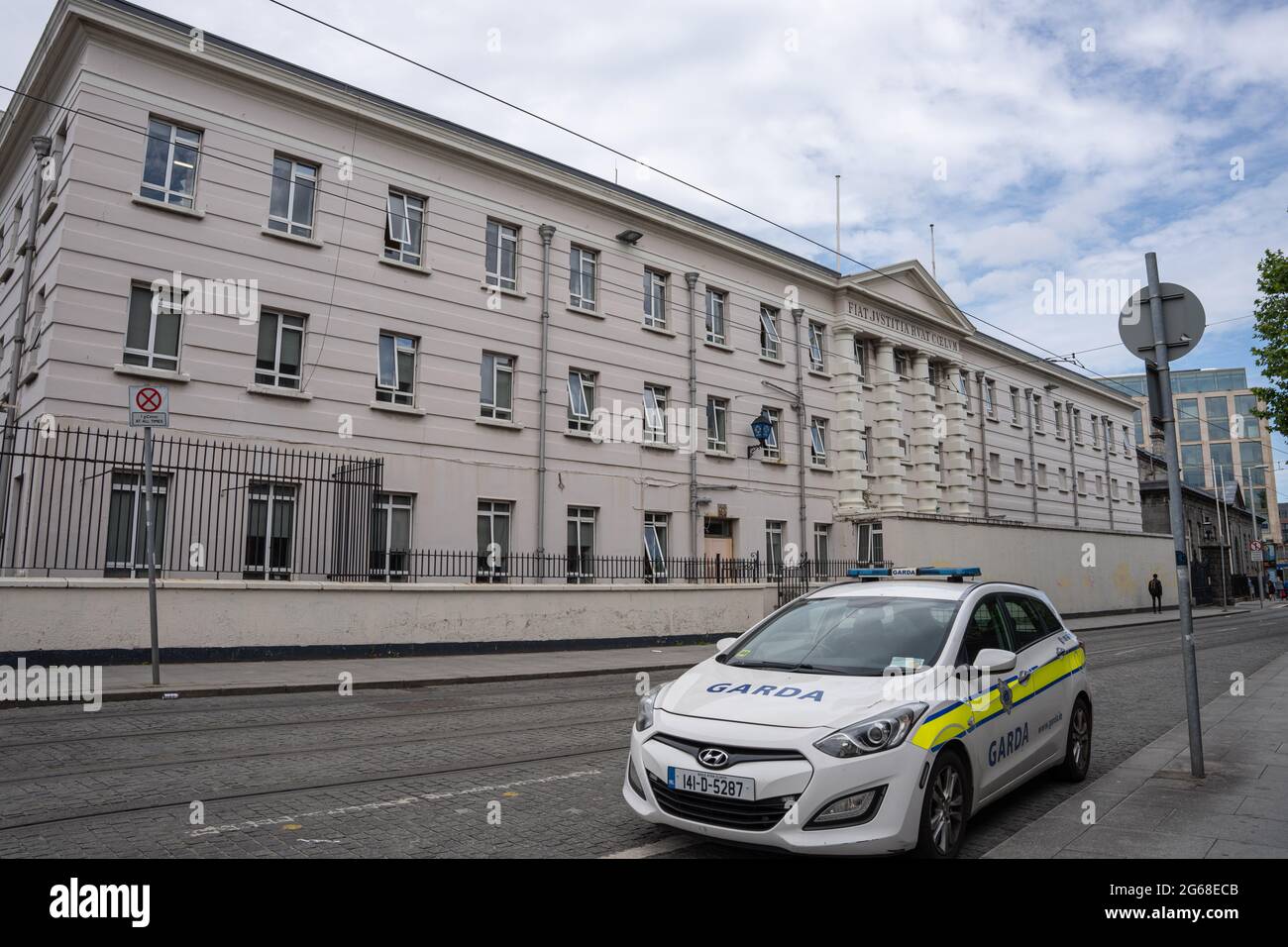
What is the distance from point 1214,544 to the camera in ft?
192

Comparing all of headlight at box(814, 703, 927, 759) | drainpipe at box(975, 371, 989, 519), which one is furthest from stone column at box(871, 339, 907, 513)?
headlight at box(814, 703, 927, 759)

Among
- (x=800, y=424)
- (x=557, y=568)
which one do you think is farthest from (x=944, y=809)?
(x=800, y=424)

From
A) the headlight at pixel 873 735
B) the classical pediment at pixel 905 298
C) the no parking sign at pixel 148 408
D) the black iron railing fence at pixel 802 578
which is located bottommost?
the headlight at pixel 873 735

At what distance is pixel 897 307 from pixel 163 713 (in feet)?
98.8

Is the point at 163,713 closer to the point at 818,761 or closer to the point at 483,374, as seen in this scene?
the point at 818,761

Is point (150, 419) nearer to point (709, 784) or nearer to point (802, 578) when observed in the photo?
point (709, 784)

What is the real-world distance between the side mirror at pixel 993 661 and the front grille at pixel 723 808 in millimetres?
1763

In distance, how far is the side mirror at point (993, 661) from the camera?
536cm

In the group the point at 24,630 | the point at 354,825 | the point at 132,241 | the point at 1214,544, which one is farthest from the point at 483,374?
the point at 1214,544

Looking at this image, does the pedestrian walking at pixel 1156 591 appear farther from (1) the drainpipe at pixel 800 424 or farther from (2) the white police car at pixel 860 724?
(2) the white police car at pixel 860 724

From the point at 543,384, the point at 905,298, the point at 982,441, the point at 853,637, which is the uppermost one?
the point at 905,298

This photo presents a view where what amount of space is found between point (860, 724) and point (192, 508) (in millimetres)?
13510

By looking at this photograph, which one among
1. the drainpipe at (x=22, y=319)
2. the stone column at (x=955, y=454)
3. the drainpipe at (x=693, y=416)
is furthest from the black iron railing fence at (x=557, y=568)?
the stone column at (x=955, y=454)

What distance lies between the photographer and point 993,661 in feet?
17.7
